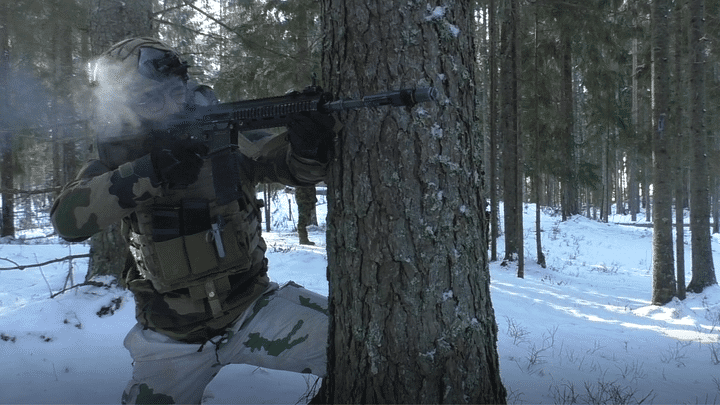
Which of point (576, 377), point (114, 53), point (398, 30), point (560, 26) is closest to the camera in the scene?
point (398, 30)

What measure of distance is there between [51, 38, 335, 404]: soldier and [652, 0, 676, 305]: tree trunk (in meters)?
6.58

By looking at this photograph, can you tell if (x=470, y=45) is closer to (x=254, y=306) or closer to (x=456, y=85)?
(x=456, y=85)

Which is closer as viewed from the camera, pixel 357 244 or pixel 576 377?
pixel 357 244

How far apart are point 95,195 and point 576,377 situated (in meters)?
3.03

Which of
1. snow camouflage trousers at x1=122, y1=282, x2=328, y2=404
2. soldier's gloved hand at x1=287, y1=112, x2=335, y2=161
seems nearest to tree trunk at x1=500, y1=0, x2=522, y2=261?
snow camouflage trousers at x1=122, y1=282, x2=328, y2=404

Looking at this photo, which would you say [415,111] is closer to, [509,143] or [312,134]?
[312,134]

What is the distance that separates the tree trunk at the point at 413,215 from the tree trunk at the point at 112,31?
11.7 ft

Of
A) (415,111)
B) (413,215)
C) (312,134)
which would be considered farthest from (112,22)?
(413,215)

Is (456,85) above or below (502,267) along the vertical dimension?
above

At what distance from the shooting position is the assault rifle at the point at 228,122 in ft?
7.16

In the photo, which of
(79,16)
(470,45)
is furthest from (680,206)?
(79,16)

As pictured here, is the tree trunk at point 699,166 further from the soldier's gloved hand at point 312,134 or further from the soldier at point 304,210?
the soldier's gloved hand at point 312,134

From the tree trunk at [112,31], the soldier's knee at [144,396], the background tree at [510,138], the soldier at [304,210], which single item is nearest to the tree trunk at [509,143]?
the background tree at [510,138]

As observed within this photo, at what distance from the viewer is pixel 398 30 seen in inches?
82.7
